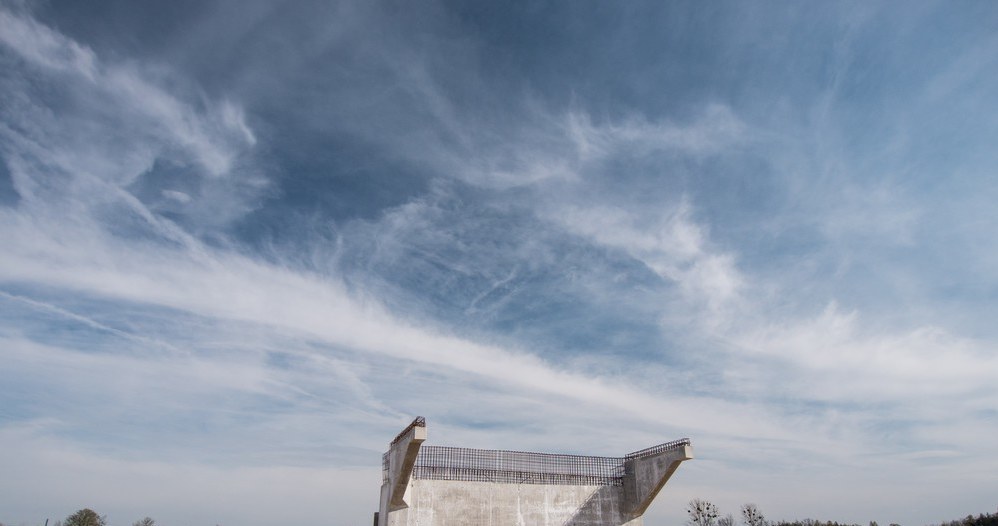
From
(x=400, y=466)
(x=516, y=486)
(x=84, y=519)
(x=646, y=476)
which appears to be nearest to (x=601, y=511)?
(x=646, y=476)

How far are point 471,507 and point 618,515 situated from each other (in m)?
8.27

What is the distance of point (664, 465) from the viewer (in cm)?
2703

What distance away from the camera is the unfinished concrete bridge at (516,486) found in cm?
2419

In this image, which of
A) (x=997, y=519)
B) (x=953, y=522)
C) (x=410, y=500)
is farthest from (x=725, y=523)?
(x=410, y=500)

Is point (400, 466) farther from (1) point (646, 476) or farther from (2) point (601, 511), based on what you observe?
(1) point (646, 476)

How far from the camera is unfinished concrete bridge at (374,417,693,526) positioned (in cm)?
2419

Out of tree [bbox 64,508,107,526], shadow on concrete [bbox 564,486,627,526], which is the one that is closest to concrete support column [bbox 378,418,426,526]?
shadow on concrete [bbox 564,486,627,526]

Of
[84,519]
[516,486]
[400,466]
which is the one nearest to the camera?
[400,466]

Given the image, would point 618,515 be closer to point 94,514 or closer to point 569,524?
point 569,524

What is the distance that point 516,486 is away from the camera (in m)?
26.7

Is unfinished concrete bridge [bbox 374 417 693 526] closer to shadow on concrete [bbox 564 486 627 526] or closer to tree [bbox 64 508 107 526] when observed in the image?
shadow on concrete [bbox 564 486 627 526]

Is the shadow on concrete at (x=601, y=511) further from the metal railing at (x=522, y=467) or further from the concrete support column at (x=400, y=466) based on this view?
the concrete support column at (x=400, y=466)

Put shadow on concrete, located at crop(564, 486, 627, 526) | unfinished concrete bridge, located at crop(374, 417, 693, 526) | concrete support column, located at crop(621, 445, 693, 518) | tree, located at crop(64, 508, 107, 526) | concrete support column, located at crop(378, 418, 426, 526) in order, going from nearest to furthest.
Result: concrete support column, located at crop(378, 418, 426, 526), unfinished concrete bridge, located at crop(374, 417, 693, 526), concrete support column, located at crop(621, 445, 693, 518), shadow on concrete, located at crop(564, 486, 627, 526), tree, located at crop(64, 508, 107, 526)

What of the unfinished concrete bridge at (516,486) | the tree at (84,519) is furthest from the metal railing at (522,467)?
the tree at (84,519)
